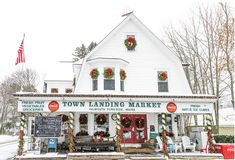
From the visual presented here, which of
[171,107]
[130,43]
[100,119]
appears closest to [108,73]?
[130,43]

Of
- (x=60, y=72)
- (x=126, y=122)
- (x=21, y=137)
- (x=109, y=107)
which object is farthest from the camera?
(x=60, y=72)

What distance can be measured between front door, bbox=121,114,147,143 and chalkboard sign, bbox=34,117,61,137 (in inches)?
198

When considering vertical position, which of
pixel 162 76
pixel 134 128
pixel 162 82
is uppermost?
pixel 162 76

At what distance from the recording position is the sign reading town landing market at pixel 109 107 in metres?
14.2

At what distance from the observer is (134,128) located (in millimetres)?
18344

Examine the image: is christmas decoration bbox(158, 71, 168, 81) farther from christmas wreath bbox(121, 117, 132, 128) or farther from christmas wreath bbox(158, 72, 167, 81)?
christmas wreath bbox(121, 117, 132, 128)

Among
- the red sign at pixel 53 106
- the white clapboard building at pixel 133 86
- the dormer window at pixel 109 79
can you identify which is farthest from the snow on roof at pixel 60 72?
the red sign at pixel 53 106

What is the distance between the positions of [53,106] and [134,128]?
6.69 meters

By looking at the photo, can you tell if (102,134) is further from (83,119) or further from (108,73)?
(108,73)

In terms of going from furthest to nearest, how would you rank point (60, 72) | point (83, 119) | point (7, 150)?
point (60, 72) → point (7, 150) → point (83, 119)

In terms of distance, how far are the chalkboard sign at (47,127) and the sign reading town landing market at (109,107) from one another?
55.0 inches

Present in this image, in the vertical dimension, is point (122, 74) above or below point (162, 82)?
above

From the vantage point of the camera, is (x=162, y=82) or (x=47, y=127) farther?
(x=162, y=82)

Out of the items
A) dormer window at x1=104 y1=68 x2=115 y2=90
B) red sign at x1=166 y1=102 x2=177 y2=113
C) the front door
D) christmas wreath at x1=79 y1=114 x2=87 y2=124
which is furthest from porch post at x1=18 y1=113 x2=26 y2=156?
red sign at x1=166 y1=102 x2=177 y2=113
